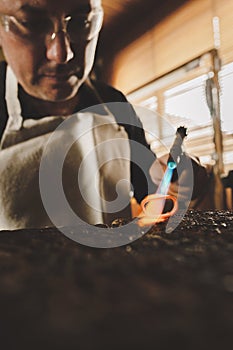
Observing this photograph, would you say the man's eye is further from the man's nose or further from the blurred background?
the blurred background

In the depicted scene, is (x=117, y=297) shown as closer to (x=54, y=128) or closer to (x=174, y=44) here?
(x=54, y=128)

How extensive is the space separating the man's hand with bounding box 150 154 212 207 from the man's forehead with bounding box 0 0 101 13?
3.56 feet

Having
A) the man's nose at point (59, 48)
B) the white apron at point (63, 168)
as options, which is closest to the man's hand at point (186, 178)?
the white apron at point (63, 168)

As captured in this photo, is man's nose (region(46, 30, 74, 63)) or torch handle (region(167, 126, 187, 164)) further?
man's nose (region(46, 30, 74, 63))

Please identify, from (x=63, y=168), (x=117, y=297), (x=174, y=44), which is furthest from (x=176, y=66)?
(x=117, y=297)

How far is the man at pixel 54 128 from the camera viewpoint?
2.11 m

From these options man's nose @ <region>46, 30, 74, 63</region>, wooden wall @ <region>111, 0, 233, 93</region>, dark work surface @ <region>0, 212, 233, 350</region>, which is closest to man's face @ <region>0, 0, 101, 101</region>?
man's nose @ <region>46, 30, 74, 63</region>

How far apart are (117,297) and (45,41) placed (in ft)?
6.71

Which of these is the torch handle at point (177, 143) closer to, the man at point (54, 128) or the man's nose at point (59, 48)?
the man at point (54, 128)

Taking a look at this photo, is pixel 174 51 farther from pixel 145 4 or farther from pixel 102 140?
pixel 102 140

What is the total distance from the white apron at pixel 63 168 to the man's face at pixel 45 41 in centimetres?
14

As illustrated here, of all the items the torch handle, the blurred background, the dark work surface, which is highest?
the blurred background

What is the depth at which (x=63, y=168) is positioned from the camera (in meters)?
2.22

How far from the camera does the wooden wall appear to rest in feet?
7.25
